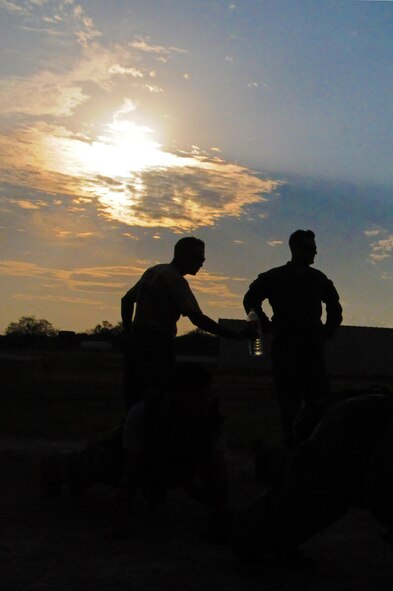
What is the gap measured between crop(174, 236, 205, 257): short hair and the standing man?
1.62 m

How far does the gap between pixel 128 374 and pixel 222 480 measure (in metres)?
1.53

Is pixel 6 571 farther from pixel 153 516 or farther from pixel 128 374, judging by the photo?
pixel 128 374

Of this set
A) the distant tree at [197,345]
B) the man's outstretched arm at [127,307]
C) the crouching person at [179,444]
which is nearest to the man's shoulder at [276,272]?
the man's outstretched arm at [127,307]

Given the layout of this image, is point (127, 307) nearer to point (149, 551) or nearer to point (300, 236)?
point (300, 236)

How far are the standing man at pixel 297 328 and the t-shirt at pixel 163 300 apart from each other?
5.43 feet

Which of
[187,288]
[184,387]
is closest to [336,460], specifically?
[184,387]

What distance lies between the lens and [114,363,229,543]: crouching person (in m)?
5.56

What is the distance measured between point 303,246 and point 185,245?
1740 millimetres

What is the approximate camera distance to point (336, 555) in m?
5.16

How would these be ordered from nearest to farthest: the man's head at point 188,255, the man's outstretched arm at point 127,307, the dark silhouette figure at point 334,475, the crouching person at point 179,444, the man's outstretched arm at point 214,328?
the dark silhouette figure at point 334,475 → the crouching person at point 179,444 → the man's outstretched arm at point 214,328 → the man's head at point 188,255 → the man's outstretched arm at point 127,307

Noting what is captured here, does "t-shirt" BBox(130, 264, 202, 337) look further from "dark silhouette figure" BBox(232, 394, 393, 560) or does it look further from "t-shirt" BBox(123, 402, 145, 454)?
"dark silhouette figure" BBox(232, 394, 393, 560)

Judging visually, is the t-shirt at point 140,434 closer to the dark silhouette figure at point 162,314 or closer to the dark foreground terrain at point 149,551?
the dark foreground terrain at point 149,551

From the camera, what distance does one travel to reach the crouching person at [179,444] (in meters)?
5.56

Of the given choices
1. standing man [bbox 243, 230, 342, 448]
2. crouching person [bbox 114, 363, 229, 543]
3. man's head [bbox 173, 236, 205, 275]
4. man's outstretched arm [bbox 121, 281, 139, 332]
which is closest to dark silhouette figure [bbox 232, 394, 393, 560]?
crouching person [bbox 114, 363, 229, 543]
